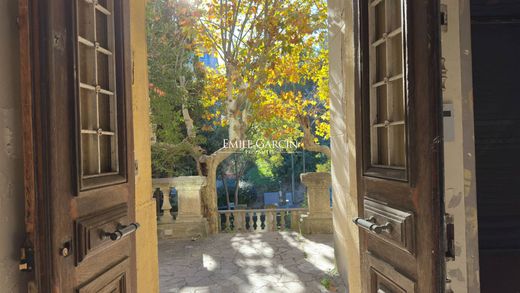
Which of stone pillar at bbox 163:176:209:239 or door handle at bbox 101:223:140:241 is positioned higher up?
door handle at bbox 101:223:140:241

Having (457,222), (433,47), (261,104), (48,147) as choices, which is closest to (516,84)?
(457,222)

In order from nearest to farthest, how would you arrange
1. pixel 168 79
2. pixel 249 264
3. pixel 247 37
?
1. pixel 249 264
2. pixel 247 37
3. pixel 168 79

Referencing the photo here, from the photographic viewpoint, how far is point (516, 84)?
2.66 m

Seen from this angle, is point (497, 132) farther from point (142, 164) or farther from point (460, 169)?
point (142, 164)

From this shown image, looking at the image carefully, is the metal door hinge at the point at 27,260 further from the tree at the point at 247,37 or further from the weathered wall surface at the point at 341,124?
the tree at the point at 247,37

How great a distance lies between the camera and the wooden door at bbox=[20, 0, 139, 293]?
52.7 inches

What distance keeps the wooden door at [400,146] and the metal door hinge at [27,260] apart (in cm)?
159

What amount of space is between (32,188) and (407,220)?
5.50 feet

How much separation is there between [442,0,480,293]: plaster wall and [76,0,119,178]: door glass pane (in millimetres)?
2083

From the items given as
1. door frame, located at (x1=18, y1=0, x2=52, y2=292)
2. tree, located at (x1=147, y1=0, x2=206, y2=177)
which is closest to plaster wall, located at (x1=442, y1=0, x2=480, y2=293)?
door frame, located at (x1=18, y1=0, x2=52, y2=292)

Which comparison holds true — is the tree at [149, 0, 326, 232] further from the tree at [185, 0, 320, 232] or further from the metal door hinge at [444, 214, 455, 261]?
the metal door hinge at [444, 214, 455, 261]

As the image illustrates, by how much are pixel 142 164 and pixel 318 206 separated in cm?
397

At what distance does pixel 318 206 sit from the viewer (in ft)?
20.0

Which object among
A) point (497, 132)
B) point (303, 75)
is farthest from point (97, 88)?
point (303, 75)
